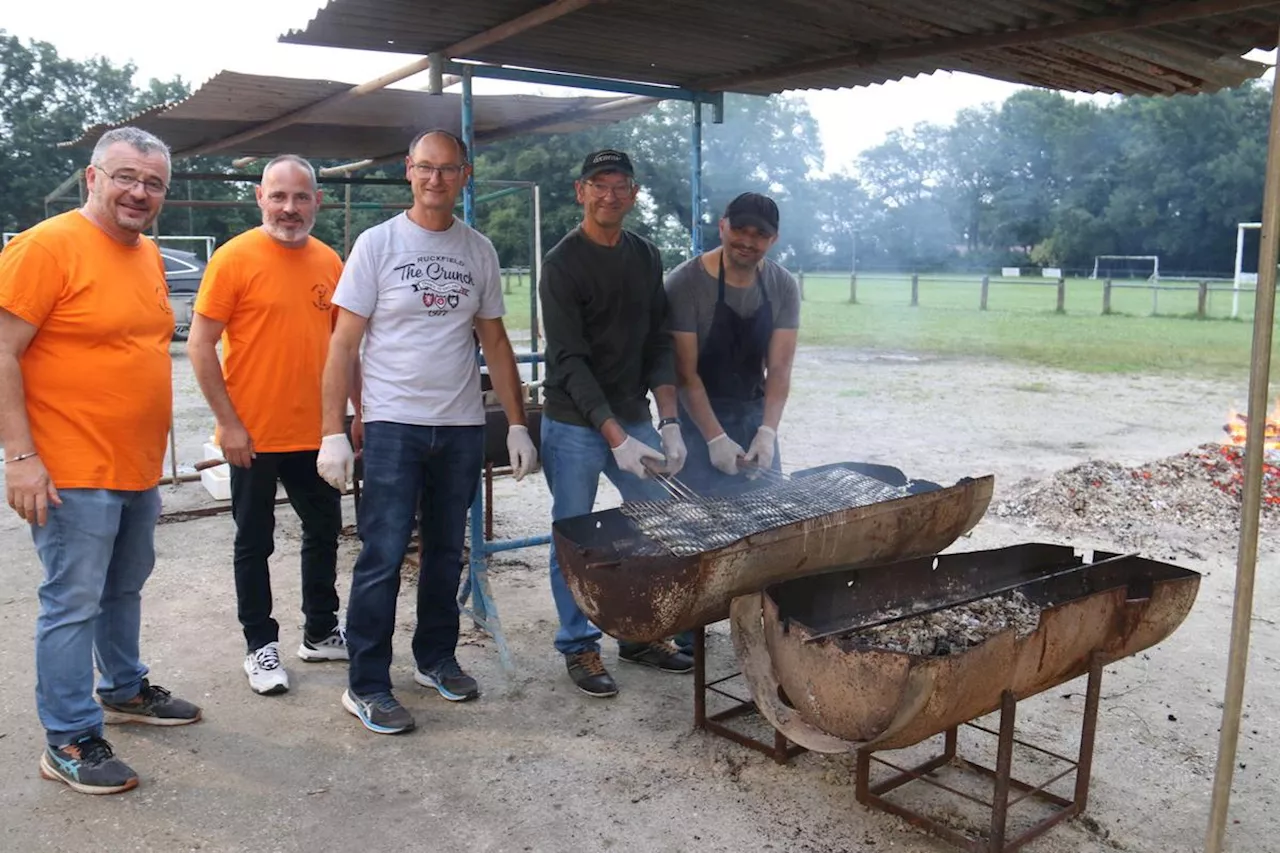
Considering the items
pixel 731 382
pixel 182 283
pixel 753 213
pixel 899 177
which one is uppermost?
pixel 899 177

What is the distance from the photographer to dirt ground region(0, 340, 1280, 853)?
2.98 m

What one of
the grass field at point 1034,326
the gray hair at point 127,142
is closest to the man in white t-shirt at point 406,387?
the gray hair at point 127,142

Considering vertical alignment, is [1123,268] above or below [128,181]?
above

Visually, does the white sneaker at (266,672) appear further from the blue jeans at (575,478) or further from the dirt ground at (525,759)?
the blue jeans at (575,478)

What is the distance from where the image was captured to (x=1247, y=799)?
318 centimetres

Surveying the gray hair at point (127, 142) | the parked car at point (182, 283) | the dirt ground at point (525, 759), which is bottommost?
the dirt ground at point (525, 759)

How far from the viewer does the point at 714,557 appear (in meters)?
3.04

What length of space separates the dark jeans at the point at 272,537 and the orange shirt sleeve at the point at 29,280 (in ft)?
3.42

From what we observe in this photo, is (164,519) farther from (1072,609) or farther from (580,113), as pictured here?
(1072,609)

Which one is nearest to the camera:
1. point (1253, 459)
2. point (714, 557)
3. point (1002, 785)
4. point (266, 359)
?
point (1253, 459)

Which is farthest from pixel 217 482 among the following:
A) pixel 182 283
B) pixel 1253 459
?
pixel 182 283

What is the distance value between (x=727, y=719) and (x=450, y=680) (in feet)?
3.51

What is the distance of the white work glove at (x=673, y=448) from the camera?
156 inches

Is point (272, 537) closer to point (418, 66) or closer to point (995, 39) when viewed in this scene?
point (418, 66)
